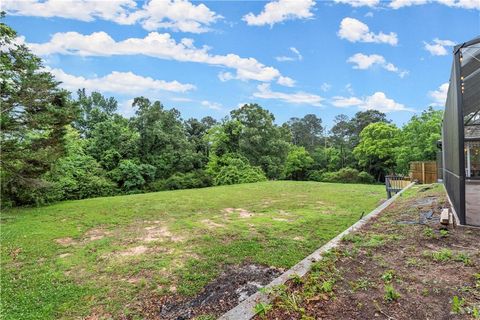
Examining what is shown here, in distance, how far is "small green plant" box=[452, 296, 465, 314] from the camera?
1910mm

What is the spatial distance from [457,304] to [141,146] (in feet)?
60.4

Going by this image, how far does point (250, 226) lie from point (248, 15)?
8.60 metres

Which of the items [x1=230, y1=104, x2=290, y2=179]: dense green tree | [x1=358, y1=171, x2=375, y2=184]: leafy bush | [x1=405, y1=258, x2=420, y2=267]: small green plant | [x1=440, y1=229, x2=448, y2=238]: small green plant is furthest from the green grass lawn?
[x1=358, y1=171, x2=375, y2=184]: leafy bush

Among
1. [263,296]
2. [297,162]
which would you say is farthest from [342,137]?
[263,296]

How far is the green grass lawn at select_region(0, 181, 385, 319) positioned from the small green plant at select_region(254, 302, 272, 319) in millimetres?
979

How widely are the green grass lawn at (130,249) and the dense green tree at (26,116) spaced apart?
54.9 inches

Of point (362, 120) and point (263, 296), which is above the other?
point (362, 120)

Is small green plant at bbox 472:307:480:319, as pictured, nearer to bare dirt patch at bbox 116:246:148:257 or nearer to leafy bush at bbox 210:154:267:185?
bare dirt patch at bbox 116:246:148:257

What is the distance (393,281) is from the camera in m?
2.40

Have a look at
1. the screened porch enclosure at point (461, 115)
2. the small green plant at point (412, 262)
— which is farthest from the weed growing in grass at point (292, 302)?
the screened porch enclosure at point (461, 115)

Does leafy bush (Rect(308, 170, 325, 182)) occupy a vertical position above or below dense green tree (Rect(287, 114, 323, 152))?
below

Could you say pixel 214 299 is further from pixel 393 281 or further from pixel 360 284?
pixel 393 281

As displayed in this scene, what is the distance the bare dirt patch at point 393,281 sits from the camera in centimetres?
195

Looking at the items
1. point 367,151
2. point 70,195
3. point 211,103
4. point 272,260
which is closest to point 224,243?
point 272,260
